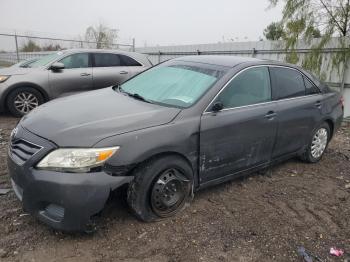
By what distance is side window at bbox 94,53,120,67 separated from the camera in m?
8.24

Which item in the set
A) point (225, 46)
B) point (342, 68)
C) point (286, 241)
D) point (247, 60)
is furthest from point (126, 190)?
point (225, 46)

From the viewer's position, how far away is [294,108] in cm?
455

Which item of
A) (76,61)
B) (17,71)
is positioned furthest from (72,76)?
(17,71)

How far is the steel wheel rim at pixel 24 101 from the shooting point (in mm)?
7305

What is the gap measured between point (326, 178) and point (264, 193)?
4.09 feet

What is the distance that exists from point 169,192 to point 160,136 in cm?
58

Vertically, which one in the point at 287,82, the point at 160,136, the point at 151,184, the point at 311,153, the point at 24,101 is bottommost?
the point at 311,153

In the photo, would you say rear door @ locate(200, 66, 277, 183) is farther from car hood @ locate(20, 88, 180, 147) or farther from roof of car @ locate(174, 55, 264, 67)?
car hood @ locate(20, 88, 180, 147)

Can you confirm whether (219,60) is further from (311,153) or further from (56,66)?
(56,66)

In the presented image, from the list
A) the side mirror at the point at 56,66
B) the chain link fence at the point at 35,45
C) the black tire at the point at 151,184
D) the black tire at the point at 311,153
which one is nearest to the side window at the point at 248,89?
the black tire at the point at 151,184

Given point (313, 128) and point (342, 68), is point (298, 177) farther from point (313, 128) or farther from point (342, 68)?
point (342, 68)

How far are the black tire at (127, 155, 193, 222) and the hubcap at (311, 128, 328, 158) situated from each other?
2.62 m

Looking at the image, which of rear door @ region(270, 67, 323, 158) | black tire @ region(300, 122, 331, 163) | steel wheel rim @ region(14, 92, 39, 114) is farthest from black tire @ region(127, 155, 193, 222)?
steel wheel rim @ region(14, 92, 39, 114)

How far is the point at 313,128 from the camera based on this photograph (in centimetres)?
499
